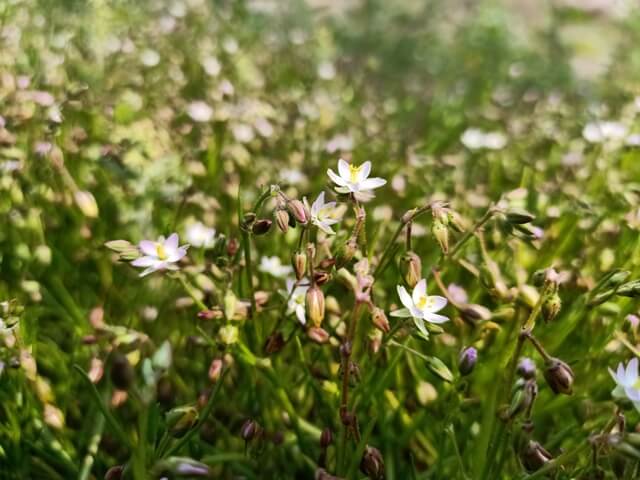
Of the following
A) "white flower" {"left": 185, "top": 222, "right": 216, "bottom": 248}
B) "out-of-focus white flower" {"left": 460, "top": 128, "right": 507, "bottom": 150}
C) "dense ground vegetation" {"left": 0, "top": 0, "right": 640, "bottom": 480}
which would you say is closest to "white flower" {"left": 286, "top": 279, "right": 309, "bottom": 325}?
"dense ground vegetation" {"left": 0, "top": 0, "right": 640, "bottom": 480}

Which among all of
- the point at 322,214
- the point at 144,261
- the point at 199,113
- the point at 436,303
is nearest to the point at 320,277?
the point at 322,214

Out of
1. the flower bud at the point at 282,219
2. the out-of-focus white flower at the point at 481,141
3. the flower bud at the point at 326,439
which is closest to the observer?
the flower bud at the point at 282,219

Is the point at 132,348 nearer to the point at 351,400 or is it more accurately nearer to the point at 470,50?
the point at 351,400

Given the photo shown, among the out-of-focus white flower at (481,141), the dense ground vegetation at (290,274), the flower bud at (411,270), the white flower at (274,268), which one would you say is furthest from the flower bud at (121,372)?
the out-of-focus white flower at (481,141)

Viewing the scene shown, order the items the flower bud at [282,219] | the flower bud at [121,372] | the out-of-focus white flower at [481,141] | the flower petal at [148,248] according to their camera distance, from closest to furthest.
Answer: the flower bud at [121,372] → the flower bud at [282,219] → the flower petal at [148,248] → the out-of-focus white flower at [481,141]

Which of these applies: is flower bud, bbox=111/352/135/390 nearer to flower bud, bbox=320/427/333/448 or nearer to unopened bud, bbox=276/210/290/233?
unopened bud, bbox=276/210/290/233

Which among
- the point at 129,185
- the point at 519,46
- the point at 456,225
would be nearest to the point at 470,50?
the point at 519,46

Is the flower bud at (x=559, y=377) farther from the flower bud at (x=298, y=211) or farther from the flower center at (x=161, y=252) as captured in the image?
the flower center at (x=161, y=252)
